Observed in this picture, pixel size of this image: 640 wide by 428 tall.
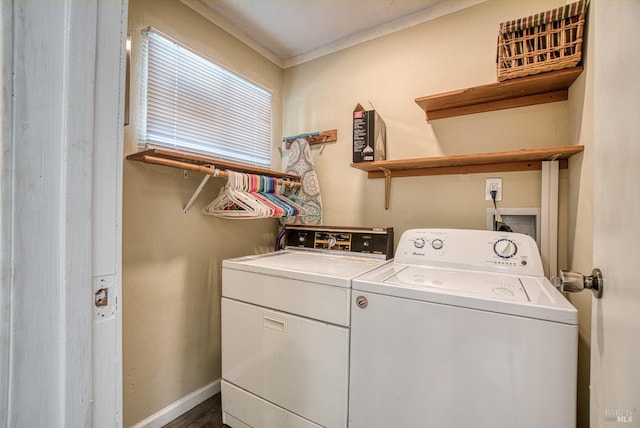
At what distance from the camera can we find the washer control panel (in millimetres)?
1303

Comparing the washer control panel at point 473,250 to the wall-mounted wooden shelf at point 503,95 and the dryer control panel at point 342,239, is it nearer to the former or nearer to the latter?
the dryer control panel at point 342,239

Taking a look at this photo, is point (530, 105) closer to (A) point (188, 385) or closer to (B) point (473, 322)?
(B) point (473, 322)

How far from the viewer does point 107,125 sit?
516 millimetres

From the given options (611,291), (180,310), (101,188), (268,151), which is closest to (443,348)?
(611,291)

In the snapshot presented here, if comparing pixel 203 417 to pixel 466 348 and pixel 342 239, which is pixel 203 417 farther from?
Answer: pixel 466 348

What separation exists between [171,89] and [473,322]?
75.3 inches

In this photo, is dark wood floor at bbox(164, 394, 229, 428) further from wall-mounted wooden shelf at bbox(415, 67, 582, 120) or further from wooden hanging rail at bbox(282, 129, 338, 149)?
wall-mounted wooden shelf at bbox(415, 67, 582, 120)

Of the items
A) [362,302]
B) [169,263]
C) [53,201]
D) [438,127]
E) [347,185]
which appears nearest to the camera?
[53,201]

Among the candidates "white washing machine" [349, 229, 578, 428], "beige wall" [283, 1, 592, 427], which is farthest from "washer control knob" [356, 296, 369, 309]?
"beige wall" [283, 1, 592, 427]

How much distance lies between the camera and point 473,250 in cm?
141

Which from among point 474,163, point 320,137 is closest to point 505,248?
point 474,163

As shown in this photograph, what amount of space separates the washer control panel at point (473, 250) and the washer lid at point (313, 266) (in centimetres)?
21

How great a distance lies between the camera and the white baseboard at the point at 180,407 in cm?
157

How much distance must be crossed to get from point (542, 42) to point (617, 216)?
43.9 inches
